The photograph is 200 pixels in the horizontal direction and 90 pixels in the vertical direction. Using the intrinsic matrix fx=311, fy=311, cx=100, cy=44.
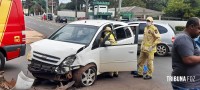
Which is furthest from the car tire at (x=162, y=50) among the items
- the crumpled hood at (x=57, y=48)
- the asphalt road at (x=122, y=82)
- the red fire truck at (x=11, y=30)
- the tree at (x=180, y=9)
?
the tree at (x=180, y=9)

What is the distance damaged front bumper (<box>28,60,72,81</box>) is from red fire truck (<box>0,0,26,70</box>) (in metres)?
1.68

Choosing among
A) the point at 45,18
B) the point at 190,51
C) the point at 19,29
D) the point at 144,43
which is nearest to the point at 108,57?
the point at 144,43

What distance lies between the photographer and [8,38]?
8.52 metres

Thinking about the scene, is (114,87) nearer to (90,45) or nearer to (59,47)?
(90,45)

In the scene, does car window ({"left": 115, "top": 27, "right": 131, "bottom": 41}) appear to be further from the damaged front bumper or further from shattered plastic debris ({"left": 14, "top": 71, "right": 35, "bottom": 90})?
shattered plastic debris ({"left": 14, "top": 71, "right": 35, "bottom": 90})

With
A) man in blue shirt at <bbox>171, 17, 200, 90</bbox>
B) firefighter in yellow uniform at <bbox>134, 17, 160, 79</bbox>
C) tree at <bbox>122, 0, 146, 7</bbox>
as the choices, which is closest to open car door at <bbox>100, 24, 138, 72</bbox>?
firefighter in yellow uniform at <bbox>134, 17, 160, 79</bbox>

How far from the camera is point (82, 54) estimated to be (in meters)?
7.05

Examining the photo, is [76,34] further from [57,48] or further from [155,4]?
[155,4]

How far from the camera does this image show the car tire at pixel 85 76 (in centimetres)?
700

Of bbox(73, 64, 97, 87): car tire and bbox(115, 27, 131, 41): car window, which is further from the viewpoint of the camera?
bbox(115, 27, 131, 41): car window

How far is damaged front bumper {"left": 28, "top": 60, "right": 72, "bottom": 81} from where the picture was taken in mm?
6816

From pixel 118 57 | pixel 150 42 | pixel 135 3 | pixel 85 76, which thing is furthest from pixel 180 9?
→ pixel 85 76

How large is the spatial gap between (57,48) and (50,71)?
0.54 metres

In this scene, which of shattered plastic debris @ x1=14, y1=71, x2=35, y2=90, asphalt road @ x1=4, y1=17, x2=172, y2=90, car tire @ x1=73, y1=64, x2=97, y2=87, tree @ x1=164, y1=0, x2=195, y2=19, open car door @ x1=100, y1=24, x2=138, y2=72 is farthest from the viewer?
tree @ x1=164, y1=0, x2=195, y2=19
